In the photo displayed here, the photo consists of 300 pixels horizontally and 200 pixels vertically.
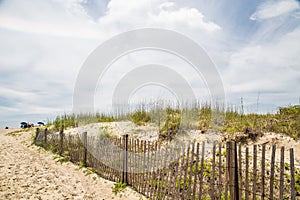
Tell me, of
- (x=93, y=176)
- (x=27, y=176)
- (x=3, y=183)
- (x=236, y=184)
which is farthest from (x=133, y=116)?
(x=236, y=184)

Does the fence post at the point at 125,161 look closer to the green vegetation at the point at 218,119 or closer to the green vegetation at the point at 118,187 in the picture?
the green vegetation at the point at 118,187

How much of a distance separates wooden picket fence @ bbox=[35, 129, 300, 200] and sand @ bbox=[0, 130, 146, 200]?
0.43 metres

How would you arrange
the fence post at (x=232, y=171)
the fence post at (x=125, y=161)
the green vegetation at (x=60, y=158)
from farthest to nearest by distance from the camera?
the green vegetation at (x=60, y=158), the fence post at (x=125, y=161), the fence post at (x=232, y=171)

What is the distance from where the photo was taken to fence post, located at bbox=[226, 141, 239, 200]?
365 cm

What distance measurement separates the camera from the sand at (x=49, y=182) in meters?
6.14

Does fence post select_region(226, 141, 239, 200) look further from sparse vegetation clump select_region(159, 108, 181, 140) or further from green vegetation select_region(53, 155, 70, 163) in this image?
green vegetation select_region(53, 155, 70, 163)

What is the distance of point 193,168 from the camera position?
573cm

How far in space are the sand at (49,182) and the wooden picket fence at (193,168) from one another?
43 centimetres

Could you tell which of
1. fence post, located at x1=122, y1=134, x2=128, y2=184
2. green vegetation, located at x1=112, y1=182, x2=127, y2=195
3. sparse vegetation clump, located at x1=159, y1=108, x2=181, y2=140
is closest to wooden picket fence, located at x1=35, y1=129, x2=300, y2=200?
fence post, located at x1=122, y1=134, x2=128, y2=184

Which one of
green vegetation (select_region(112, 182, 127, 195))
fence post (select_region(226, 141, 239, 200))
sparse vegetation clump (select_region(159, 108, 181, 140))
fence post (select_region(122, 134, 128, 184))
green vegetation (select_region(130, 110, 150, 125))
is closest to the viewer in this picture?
fence post (select_region(226, 141, 239, 200))

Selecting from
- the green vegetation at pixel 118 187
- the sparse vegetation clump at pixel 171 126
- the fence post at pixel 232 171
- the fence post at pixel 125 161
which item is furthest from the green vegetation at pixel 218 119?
the fence post at pixel 232 171

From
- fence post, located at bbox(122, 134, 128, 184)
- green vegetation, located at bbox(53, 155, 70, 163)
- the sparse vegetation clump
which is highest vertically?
the sparse vegetation clump

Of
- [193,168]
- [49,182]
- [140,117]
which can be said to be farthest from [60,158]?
[193,168]

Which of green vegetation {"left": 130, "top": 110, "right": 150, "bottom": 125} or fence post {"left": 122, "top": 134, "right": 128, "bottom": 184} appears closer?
fence post {"left": 122, "top": 134, "right": 128, "bottom": 184}
